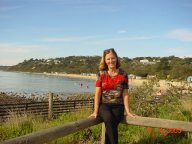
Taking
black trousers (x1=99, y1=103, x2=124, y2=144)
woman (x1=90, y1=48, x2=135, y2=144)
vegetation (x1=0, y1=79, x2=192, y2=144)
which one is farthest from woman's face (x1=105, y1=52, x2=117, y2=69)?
vegetation (x1=0, y1=79, x2=192, y2=144)

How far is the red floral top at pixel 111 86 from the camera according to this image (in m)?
5.00

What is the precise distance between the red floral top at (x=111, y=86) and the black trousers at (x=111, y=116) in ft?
0.28

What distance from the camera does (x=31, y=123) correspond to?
8344 millimetres

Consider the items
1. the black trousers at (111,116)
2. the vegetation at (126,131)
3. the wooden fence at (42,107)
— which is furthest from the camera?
the wooden fence at (42,107)

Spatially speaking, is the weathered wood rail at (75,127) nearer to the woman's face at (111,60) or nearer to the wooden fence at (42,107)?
the woman's face at (111,60)

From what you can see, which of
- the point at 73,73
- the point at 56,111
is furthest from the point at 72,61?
the point at 56,111

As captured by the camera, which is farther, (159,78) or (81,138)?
(159,78)

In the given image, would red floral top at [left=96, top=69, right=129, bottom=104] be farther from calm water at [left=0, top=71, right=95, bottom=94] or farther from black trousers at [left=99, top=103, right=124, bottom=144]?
calm water at [left=0, top=71, right=95, bottom=94]

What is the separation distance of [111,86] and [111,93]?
0.36 feet

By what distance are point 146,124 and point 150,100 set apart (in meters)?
6.80

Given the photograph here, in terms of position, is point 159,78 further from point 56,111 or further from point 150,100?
point 56,111

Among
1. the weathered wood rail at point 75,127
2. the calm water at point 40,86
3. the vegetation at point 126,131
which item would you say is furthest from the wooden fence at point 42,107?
the calm water at point 40,86

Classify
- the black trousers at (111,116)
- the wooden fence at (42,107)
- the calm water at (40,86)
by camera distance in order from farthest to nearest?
the calm water at (40,86) → the wooden fence at (42,107) → the black trousers at (111,116)

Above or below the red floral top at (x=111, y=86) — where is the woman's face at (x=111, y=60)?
above
